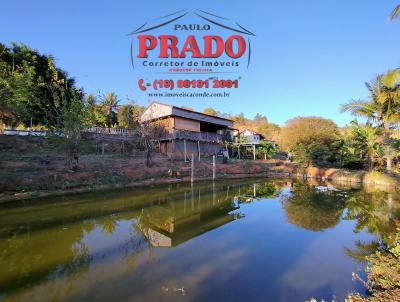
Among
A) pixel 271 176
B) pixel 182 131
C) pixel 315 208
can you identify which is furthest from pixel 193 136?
pixel 315 208

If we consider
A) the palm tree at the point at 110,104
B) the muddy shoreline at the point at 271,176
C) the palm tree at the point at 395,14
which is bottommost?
Result: the muddy shoreline at the point at 271,176

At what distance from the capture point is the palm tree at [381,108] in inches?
803

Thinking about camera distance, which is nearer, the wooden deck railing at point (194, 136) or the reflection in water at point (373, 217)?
the reflection in water at point (373, 217)

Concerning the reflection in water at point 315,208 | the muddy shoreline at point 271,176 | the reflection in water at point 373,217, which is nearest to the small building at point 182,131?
the muddy shoreline at point 271,176

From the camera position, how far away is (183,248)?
24.4 ft

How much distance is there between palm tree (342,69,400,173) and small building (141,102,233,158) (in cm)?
1479

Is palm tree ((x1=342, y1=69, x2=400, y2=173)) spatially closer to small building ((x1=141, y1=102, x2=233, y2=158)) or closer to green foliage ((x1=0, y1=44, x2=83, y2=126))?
small building ((x1=141, y1=102, x2=233, y2=158))

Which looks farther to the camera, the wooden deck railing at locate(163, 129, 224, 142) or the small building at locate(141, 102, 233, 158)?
the small building at locate(141, 102, 233, 158)

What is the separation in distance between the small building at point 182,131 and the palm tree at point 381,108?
48.5 feet

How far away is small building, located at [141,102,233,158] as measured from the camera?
94.6 ft

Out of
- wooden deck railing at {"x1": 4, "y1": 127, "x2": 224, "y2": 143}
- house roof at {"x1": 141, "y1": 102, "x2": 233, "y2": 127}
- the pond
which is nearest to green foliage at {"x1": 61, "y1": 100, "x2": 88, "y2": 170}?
the pond

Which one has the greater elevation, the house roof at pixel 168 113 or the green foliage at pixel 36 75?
the green foliage at pixel 36 75

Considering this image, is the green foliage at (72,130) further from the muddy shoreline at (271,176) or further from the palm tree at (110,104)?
the palm tree at (110,104)

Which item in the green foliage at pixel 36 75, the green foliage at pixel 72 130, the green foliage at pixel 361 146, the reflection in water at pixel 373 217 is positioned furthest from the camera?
the green foliage at pixel 36 75
